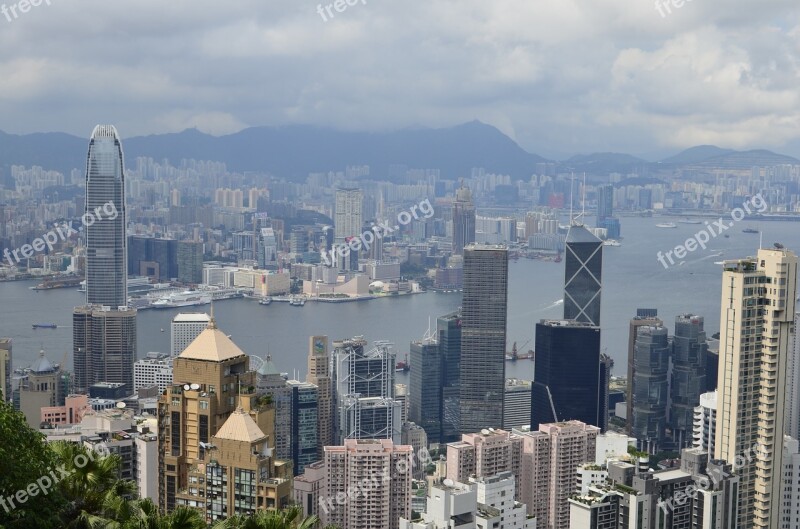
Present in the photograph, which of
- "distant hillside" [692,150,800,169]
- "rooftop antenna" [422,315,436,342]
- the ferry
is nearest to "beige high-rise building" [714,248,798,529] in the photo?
"rooftop antenna" [422,315,436,342]

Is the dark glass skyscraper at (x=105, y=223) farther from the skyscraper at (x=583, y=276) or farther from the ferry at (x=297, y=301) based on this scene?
the skyscraper at (x=583, y=276)

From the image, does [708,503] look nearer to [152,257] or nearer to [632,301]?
[632,301]

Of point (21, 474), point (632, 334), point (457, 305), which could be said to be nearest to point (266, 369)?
point (632, 334)

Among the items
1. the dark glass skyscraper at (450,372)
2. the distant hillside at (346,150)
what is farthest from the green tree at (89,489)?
the distant hillside at (346,150)

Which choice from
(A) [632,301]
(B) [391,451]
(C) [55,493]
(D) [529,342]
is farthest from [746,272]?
(A) [632,301]

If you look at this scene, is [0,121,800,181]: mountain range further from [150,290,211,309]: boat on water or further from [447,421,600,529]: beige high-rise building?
[447,421,600,529]: beige high-rise building
